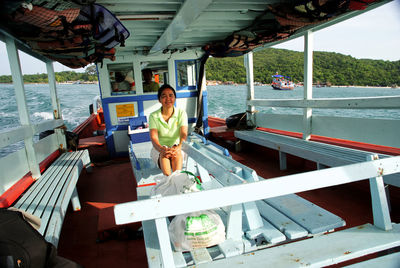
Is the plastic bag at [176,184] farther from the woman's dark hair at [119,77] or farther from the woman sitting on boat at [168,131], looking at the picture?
the woman's dark hair at [119,77]

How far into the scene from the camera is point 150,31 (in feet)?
14.5

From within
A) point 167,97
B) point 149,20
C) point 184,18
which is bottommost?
point 167,97

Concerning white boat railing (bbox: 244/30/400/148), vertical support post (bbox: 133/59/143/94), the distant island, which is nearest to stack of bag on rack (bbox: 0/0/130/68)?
vertical support post (bbox: 133/59/143/94)

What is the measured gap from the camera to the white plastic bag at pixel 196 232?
4.81 feet

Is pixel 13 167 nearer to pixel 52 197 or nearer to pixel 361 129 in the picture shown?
pixel 52 197

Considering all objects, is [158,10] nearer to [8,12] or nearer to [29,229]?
[8,12]

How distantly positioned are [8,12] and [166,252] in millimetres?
2360

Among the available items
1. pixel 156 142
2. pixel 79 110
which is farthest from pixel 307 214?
pixel 79 110

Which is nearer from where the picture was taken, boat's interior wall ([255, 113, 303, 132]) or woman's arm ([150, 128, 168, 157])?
woman's arm ([150, 128, 168, 157])

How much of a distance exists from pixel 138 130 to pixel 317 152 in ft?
11.9

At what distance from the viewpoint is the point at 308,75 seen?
4.38m

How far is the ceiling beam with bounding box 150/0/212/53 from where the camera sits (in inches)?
115

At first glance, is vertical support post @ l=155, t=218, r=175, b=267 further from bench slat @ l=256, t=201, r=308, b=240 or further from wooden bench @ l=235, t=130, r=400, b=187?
wooden bench @ l=235, t=130, r=400, b=187

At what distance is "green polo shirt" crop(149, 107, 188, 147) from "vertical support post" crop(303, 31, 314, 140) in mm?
2335
